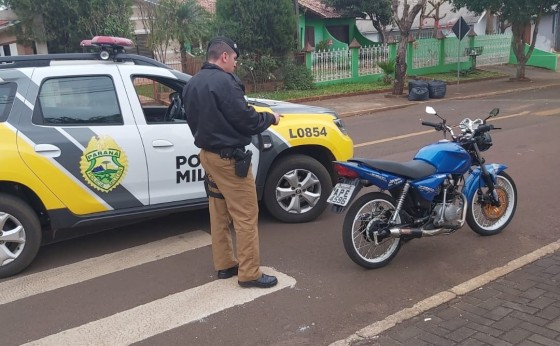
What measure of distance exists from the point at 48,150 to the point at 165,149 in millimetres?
975

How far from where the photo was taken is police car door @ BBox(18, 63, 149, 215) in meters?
4.71

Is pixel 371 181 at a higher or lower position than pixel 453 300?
higher

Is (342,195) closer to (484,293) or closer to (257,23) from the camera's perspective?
(484,293)

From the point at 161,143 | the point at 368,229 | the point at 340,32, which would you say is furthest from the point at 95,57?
the point at 340,32

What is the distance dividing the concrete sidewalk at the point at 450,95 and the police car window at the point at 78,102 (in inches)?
447

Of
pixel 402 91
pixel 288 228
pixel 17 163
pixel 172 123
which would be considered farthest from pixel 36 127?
pixel 402 91

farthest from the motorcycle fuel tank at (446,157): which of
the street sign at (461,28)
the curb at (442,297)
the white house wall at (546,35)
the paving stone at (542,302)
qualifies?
the white house wall at (546,35)

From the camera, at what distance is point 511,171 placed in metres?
7.82

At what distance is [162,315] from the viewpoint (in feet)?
13.0

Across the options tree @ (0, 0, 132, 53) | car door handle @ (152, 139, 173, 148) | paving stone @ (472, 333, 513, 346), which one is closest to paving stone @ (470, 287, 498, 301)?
paving stone @ (472, 333, 513, 346)

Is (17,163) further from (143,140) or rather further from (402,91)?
(402,91)

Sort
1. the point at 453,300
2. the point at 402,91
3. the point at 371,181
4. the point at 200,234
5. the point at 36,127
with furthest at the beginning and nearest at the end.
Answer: the point at 402,91, the point at 200,234, the point at 36,127, the point at 371,181, the point at 453,300

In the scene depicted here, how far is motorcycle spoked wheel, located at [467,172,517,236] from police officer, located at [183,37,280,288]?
6.88ft

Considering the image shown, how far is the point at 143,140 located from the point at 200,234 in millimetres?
1171
